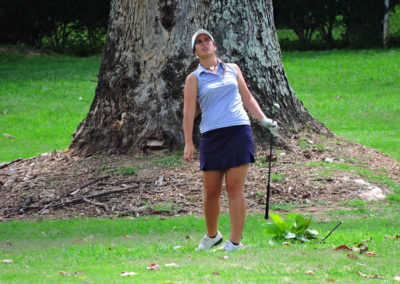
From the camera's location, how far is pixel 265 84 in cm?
981

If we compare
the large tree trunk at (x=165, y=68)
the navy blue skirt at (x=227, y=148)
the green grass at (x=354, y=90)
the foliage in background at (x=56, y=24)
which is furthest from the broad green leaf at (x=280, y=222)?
the foliage in background at (x=56, y=24)

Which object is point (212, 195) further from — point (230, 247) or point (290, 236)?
point (290, 236)

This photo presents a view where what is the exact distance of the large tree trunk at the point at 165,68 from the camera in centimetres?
958

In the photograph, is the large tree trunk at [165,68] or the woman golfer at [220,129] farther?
the large tree trunk at [165,68]

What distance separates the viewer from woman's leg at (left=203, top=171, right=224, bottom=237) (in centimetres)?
588

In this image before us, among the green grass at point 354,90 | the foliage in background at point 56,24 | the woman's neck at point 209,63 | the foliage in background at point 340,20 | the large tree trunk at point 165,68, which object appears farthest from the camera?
the foliage in background at point 56,24

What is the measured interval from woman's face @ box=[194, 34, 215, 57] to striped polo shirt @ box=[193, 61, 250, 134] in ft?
0.44

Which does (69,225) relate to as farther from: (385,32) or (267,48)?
(385,32)

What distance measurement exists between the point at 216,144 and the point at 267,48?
4532 millimetres

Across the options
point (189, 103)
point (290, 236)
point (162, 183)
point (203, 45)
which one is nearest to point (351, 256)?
point (290, 236)

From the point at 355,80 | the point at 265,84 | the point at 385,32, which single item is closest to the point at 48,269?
the point at 265,84

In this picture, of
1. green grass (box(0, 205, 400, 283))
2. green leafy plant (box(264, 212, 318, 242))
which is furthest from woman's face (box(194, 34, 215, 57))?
green grass (box(0, 205, 400, 283))

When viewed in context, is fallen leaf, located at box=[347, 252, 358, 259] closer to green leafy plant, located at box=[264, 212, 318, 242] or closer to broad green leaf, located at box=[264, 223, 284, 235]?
green leafy plant, located at box=[264, 212, 318, 242]

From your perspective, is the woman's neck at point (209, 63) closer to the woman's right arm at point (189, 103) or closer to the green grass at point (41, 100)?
the woman's right arm at point (189, 103)
